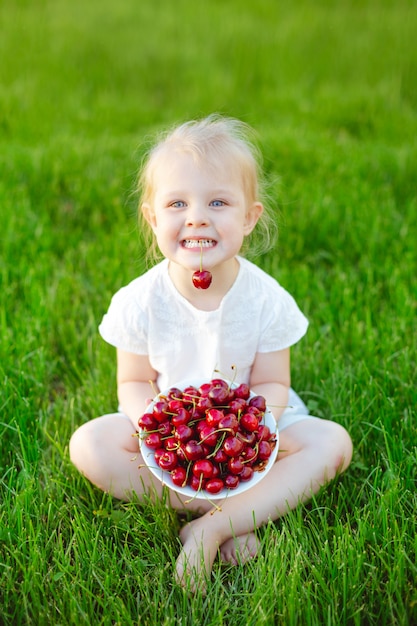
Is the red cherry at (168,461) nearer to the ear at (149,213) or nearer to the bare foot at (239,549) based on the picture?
the bare foot at (239,549)

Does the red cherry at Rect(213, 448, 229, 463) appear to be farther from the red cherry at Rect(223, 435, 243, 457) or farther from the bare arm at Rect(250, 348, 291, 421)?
the bare arm at Rect(250, 348, 291, 421)

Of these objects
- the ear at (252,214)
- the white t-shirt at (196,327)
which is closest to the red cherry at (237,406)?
the white t-shirt at (196,327)

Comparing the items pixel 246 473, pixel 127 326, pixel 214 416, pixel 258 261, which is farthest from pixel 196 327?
pixel 258 261

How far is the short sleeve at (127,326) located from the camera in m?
2.30

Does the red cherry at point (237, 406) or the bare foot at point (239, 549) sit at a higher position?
the red cherry at point (237, 406)

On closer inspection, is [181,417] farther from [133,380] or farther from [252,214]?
[252,214]

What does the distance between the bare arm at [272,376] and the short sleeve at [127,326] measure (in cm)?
38

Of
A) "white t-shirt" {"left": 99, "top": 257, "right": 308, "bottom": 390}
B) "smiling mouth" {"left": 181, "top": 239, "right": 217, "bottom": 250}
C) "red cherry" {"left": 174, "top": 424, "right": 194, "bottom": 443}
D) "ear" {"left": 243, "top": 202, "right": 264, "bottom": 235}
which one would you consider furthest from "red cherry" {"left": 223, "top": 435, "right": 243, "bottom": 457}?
"ear" {"left": 243, "top": 202, "right": 264, "bottom": 235}

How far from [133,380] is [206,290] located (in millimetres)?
407

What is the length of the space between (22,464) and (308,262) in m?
1.83

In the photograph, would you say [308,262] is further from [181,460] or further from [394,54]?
[394,54]

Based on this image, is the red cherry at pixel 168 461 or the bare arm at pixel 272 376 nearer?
the red cherry at pixel 168 461

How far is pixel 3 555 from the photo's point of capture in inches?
79.9

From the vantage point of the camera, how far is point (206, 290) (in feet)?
7.50
